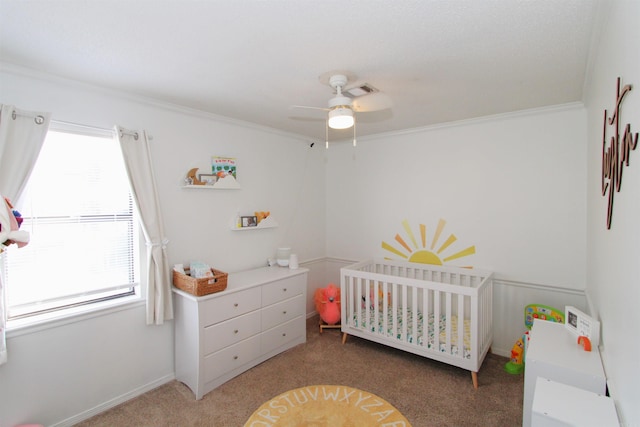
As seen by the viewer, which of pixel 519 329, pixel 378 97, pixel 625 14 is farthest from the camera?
pixel 519 329

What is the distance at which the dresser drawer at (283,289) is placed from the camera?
2959 millimetres

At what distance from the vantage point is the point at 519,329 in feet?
9.83

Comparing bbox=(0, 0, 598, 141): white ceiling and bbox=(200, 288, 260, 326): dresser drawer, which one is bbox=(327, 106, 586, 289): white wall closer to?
bbox=(0, 0, 598, 141): white ceiling

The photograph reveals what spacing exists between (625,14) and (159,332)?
3.33 metres

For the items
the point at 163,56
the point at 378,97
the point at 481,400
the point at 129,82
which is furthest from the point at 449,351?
the point at 129,82

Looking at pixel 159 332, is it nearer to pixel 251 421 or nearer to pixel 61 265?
pixel 61 265

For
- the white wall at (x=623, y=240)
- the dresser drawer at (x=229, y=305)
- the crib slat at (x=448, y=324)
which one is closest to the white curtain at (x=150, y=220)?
the dresser drawer at (x=229, y=305)

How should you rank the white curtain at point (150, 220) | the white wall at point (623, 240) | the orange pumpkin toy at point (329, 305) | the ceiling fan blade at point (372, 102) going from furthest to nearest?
the orange pumpkin toy at point (329, 305) < the white curtain at point (150, 220) < the ceiling fan blade at point (372, 102) < the white wall at point (623, 240)

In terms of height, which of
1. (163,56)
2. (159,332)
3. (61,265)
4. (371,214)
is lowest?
(159,332)

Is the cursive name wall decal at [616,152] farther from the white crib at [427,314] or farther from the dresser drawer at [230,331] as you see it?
the dresser drawer at [230,331]

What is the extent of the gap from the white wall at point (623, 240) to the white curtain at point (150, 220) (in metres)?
2.74

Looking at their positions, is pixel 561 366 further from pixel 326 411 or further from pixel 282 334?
pixel 282 334

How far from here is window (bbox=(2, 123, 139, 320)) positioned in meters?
2.05

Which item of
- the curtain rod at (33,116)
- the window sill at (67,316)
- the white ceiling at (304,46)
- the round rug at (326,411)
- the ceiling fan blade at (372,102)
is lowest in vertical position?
the round rug at (326,411)
